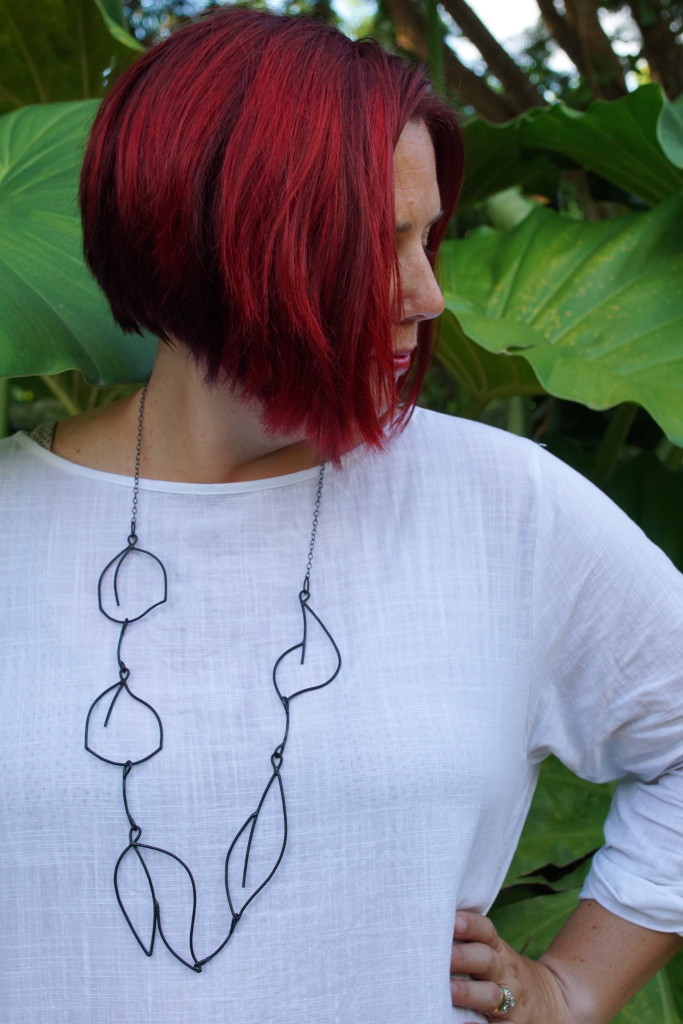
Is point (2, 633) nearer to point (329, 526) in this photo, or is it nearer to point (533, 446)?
point (329, 526)

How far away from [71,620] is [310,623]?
7.9 inches

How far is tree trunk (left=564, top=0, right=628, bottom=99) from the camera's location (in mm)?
1889

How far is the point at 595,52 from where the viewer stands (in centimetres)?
192

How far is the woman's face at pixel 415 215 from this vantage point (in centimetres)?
77

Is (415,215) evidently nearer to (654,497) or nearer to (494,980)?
(494,980)

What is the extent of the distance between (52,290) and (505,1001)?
0.78 metres

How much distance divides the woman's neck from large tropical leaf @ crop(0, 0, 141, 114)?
683mm

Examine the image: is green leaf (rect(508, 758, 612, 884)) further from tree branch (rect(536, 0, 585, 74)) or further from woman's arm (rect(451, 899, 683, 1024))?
tree branch (rect(536, 0, 585, 74))

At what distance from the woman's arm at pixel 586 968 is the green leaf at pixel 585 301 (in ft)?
1.61

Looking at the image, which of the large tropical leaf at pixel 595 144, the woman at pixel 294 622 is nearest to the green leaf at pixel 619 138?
the large tropical leaf at pixel 595 144

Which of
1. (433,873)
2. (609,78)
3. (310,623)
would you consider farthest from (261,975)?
(609,78)

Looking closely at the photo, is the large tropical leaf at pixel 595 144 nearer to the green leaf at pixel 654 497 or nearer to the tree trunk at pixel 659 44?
the green leaf at pixel 654 497

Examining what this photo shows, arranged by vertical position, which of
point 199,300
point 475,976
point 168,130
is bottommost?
point 475,976

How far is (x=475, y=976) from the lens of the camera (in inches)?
33.2
